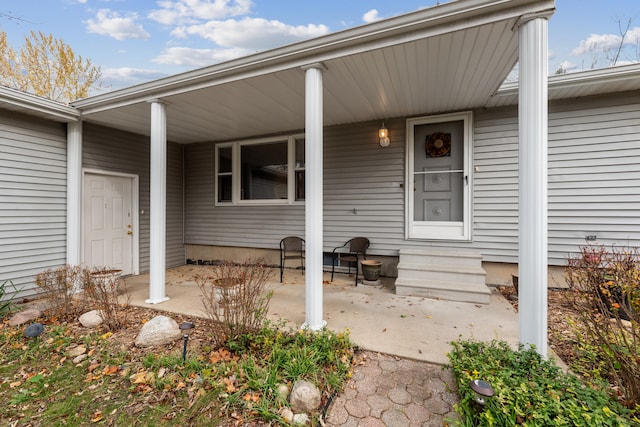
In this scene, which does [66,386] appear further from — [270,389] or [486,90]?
[486,90]

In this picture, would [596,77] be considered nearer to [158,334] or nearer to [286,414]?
[286,414]

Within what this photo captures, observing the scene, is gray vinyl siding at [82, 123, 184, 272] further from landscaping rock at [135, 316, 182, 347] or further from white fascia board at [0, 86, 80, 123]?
landscaping rock at [135, 316, 182, 347]

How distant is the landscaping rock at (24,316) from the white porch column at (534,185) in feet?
16.9

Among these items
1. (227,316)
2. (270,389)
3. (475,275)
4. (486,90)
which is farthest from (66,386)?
(486,90)

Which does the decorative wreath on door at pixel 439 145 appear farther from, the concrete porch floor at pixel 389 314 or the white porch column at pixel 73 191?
the white porch column at pixel 73 191

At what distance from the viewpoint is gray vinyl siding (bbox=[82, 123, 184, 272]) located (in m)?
5.12

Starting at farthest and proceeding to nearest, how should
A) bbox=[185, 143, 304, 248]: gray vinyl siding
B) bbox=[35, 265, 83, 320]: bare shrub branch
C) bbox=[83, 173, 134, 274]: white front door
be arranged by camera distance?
bbox=[185, 143, 304, 248]: gray vinyl siding
bbox=[83, 173, 134, 274]: white front door
bbox=[35, 265, 83, 320]: bare shrub branch

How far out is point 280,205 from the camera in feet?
19.6

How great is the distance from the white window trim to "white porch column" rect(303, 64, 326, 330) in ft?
9.07

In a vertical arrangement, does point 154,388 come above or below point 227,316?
below

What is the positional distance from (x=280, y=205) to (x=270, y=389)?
4.23m

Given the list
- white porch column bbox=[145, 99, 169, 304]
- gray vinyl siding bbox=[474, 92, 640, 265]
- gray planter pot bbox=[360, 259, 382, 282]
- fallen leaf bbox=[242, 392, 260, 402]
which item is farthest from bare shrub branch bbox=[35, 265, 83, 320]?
gray vinyl siding bbox=[474, 92, 640, 265]

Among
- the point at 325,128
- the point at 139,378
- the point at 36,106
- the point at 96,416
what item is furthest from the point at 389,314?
the point at 36,106

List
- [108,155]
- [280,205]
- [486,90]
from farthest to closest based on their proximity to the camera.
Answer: [280,205]
[108,155]
[486,90]
